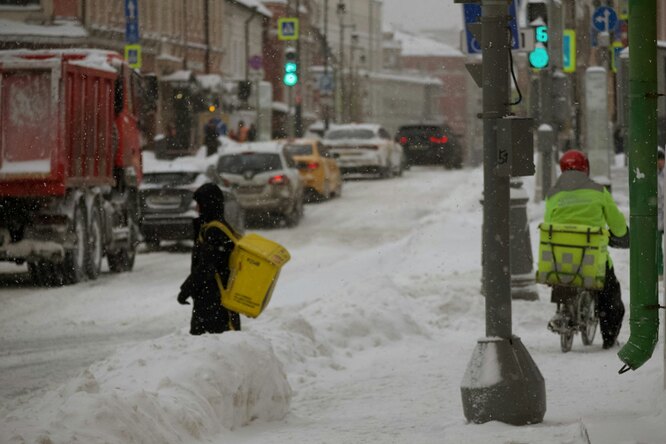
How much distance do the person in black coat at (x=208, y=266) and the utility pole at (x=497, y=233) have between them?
2.32 metres

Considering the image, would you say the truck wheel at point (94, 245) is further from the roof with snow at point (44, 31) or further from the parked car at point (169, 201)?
the roof with snow at point (44, 31)

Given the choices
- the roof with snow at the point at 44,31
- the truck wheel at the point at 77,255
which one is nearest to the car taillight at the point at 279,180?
the truck wheel at the point at 77,255

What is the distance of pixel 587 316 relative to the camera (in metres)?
12.4

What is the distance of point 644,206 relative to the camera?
9625 mm

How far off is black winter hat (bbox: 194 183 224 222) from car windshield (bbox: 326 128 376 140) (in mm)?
35287

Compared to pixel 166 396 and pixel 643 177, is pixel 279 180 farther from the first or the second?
pixel 166 396

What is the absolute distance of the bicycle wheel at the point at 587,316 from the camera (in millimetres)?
12367

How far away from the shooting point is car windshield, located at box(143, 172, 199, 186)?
25.0 meters

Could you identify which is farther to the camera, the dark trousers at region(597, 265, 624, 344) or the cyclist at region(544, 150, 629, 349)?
the dark trousers at region(597, 265, 624, 344)

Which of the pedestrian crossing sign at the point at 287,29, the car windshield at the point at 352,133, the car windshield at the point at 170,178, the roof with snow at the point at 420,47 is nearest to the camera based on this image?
the car windshield at the point at 170,178

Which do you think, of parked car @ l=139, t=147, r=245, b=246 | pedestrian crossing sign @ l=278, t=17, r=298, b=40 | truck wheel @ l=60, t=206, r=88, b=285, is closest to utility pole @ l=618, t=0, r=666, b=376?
truck wheel @ l=60, t=206, r=88, b=285

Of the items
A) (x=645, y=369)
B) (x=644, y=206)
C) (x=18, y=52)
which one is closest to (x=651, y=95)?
(x=644, y=206)

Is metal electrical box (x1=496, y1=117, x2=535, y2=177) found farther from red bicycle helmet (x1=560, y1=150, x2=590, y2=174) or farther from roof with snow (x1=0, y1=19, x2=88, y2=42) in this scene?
roof with snow (x1=0, y1=19, x2=88, y2=42)

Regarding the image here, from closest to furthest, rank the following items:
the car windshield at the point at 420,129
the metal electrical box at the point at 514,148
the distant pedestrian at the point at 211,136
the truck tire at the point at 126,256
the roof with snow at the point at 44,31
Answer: the metal electrical box at the point at 514,148
the truck tire at the point at 126,256
the roof with snow at the point at 44,31
the distant pedestrian at the point at 211,136
the car windshield at the point at 420,129
